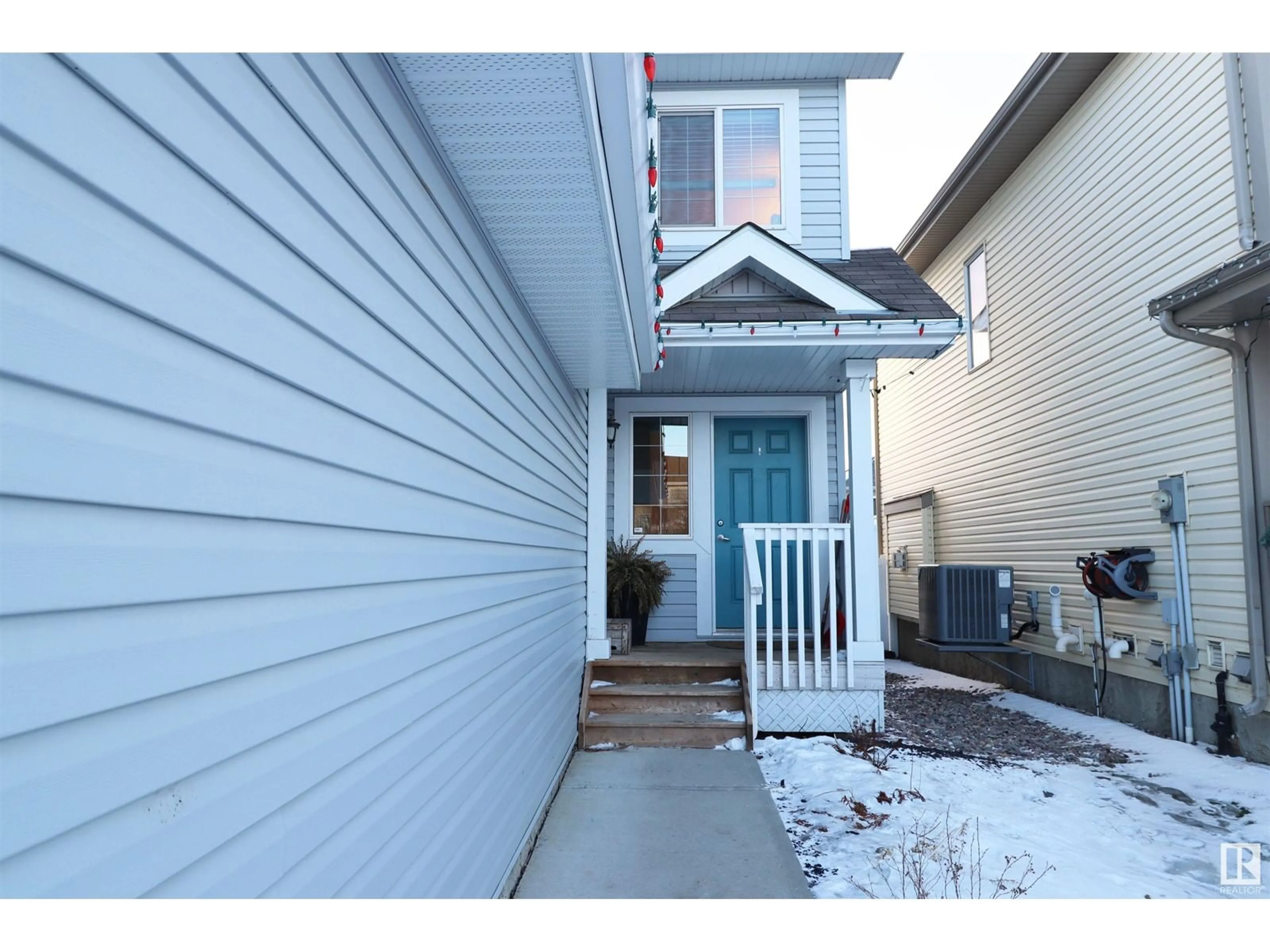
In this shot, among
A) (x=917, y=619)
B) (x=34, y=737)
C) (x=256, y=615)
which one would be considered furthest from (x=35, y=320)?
(x=917, y=619)

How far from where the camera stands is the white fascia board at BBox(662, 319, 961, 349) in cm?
552

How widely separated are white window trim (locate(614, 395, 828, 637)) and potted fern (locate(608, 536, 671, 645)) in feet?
1.11

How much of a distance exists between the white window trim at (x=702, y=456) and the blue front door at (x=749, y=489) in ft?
0.22

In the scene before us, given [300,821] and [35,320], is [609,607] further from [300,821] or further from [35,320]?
[35,320]

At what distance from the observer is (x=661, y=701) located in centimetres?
554

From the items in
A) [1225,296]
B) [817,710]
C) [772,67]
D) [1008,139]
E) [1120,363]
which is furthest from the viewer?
[1008,139]

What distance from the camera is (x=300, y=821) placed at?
1543 millimetres

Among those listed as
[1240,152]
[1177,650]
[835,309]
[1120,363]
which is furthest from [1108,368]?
[835,309]

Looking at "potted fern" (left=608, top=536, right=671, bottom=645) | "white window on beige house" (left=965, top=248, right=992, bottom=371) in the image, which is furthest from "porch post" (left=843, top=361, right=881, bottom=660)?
"white window on beige house" (left=965, top=248, right=992, bottom=371)

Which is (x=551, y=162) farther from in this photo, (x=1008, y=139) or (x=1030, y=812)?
(x=1008, y=139)

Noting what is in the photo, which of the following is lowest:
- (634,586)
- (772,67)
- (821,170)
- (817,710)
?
(817,710)

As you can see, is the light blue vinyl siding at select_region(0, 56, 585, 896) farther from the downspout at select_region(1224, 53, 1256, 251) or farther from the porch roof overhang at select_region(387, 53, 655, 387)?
the downspout at select_region(1224, 53, 1256, 251)

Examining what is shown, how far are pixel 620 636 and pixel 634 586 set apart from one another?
1.50ft

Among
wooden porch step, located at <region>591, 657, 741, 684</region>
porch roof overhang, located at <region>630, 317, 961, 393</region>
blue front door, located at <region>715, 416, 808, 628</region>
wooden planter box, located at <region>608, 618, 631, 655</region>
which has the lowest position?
wooden porch step, located at <region>591, 657, 741, 684</region>
